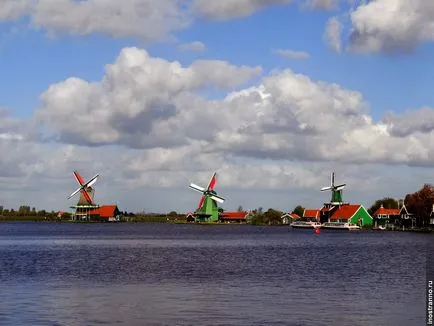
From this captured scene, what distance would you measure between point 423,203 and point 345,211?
1054 inches

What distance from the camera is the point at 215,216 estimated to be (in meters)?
191

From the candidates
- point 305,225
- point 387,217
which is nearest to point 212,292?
point 387,217

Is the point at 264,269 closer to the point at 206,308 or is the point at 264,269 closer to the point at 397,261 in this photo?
the point at 397,261

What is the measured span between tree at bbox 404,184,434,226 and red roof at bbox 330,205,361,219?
16.4 meters

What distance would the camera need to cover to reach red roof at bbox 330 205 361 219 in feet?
504

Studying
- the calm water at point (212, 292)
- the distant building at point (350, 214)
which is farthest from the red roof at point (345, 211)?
the calm water at point (212, 292)

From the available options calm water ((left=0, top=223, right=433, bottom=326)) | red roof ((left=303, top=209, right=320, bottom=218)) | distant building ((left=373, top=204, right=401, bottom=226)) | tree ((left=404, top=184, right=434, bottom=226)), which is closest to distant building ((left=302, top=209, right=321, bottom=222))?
red roof ((left=303, top=209, right=320, bottom=218))

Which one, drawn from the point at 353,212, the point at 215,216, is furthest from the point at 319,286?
the point at 215,216

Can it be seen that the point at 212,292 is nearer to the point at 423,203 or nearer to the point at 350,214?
the point at 423,203

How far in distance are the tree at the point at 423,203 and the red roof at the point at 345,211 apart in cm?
1638

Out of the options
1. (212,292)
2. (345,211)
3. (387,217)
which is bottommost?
(212,292)

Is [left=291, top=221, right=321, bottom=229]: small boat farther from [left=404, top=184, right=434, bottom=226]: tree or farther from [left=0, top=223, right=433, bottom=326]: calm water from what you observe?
[left=0, top=223, right=433, bottom=326]: calm water

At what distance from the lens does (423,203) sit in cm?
13225

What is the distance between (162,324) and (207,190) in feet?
504
